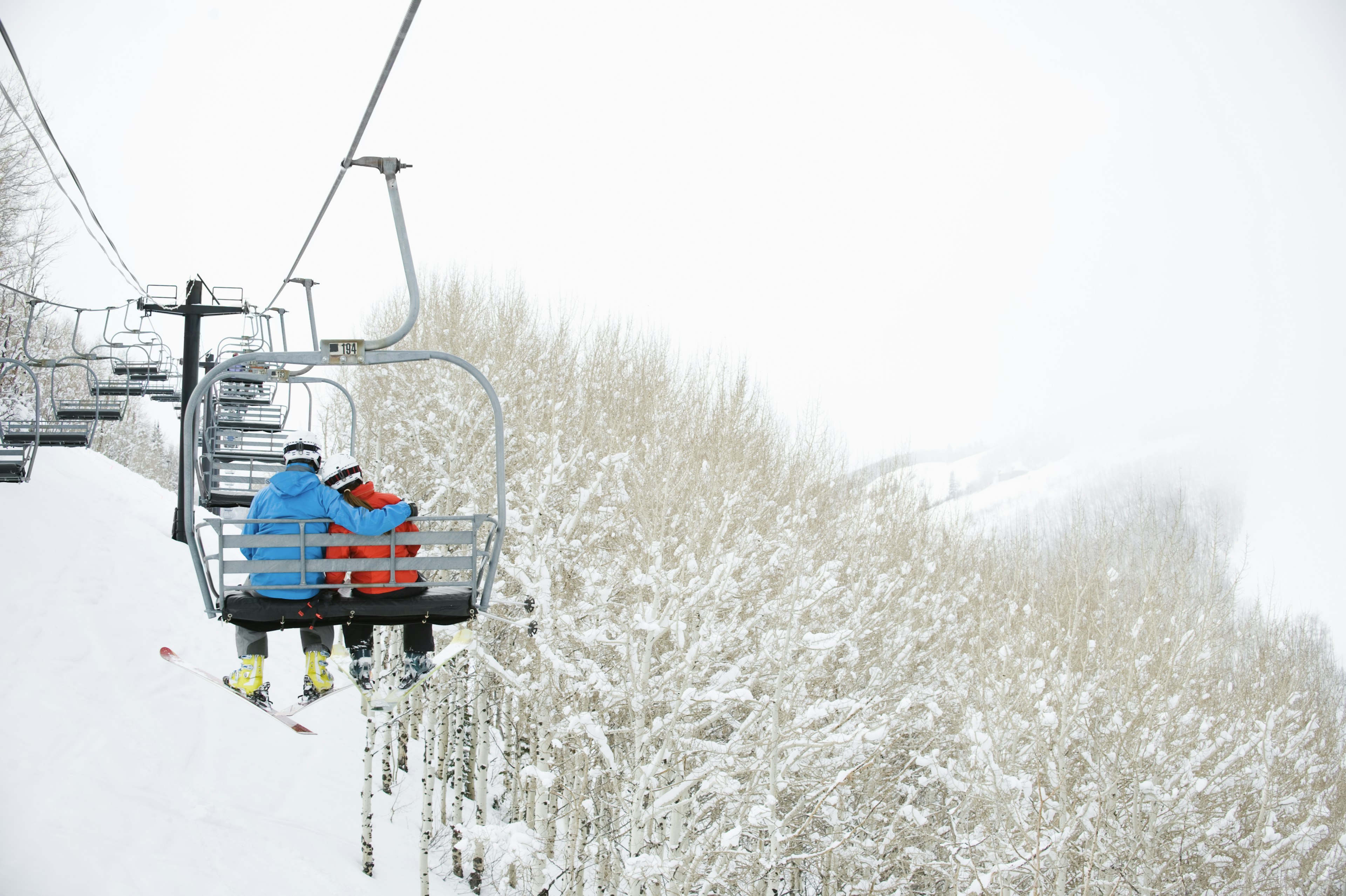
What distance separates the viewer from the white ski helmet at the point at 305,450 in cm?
556

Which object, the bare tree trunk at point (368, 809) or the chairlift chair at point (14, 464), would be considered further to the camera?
the bare tree trunk at point (368, 809)

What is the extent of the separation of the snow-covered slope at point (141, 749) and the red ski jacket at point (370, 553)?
5.79 m

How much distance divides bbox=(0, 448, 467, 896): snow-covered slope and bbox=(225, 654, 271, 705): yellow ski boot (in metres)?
4.43

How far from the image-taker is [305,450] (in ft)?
18.4

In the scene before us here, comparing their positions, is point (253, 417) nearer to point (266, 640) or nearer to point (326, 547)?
point (266, 640)

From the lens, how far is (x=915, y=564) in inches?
696

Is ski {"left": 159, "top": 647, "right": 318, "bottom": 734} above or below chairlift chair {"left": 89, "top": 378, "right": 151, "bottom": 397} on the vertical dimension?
below

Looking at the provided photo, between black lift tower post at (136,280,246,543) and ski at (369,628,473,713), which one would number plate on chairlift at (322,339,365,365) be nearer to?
ski at (369,628,473,713)

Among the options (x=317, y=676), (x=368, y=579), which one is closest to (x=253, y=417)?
(x=317, y=676)

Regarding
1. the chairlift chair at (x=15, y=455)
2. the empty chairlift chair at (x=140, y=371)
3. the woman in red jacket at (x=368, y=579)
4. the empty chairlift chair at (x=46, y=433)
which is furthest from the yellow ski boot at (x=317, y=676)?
the empty chairlift chair at (x=140, y=371)

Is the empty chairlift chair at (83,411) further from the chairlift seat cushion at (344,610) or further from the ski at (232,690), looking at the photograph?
the chairlift seat cushion at (344,610)

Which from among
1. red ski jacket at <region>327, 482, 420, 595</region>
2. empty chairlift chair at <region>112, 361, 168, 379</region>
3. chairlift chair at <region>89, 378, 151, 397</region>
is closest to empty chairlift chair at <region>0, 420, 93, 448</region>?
chairlift chair at <region>89, 378, 151, 397</region>

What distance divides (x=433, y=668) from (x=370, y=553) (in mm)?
1023

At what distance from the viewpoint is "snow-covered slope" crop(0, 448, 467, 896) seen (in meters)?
9.47
